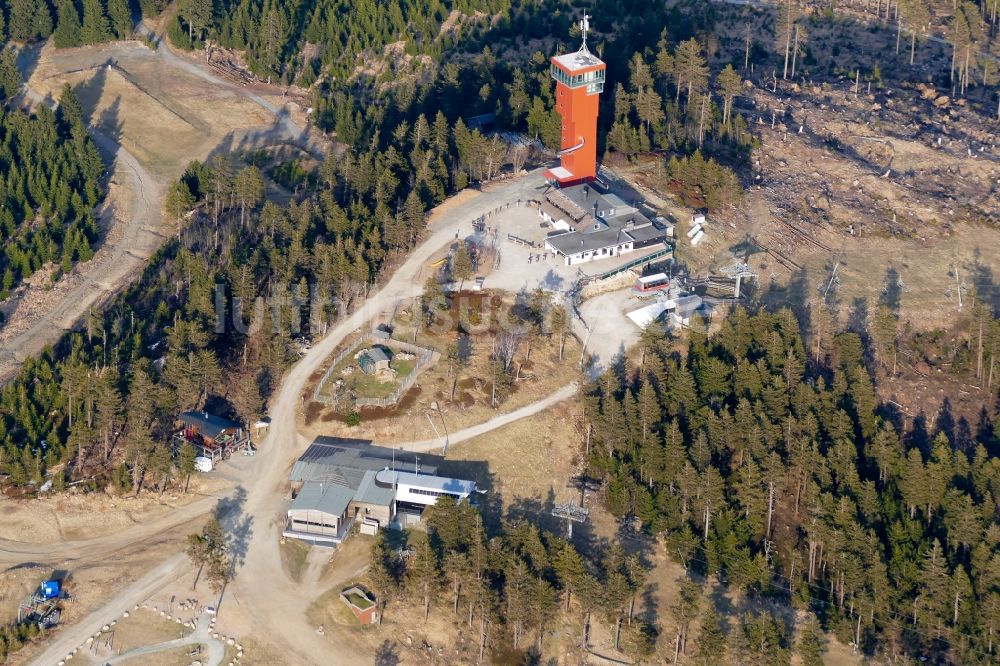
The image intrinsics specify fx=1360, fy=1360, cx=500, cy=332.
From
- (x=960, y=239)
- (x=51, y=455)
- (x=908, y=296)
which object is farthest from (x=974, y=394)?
(x=51, y=455)

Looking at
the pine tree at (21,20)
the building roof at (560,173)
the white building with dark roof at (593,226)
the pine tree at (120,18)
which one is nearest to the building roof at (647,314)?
the white building with dark roof at (593,226)

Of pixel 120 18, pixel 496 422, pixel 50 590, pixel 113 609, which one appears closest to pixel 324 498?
pixel 496 422

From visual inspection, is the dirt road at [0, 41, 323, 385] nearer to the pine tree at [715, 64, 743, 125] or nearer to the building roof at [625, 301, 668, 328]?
the pine tree at [715, 64, 743, 125]

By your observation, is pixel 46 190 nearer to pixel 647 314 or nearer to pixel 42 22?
pixel 42 22

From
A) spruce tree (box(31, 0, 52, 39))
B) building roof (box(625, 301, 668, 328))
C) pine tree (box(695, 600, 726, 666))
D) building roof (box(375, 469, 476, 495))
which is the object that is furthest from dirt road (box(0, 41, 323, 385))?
pine tree (box(695, 600, 726, 666))

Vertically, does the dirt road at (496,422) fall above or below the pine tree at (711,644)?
above

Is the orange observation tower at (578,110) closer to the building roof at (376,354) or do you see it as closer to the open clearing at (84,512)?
the building roof at (376,354)
